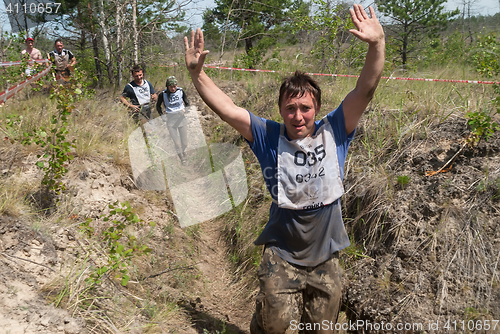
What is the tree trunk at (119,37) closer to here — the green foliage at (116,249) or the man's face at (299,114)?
the green foliage at (116,249)

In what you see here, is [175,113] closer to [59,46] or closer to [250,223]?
[250,223]

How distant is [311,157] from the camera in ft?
8.33

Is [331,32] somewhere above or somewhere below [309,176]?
above

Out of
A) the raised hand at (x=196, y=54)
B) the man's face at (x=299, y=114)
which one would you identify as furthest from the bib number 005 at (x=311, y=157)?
the raised hand at (x=196, y=54)

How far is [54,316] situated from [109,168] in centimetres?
267

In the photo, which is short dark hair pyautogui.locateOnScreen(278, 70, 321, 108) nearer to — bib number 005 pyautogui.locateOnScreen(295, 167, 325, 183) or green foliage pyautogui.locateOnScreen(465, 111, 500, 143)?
bib number 005 pyautogui.locateOnScreen(295, 167, 325, 183)

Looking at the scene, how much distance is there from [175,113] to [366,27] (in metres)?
5.47

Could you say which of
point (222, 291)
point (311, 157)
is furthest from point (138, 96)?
point (311, 157)

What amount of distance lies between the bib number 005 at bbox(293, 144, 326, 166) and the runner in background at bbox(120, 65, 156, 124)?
5034mm

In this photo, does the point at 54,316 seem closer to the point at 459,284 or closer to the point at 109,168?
the point at 109,168

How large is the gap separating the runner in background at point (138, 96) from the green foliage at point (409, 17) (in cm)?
1115

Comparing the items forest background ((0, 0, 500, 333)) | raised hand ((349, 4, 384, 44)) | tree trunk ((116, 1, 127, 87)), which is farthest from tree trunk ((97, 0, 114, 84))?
raised hand ((349, 4, 384, 44))

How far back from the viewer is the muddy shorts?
2.52m

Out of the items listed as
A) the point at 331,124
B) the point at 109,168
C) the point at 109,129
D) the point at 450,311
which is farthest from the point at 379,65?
the point at 109,129
